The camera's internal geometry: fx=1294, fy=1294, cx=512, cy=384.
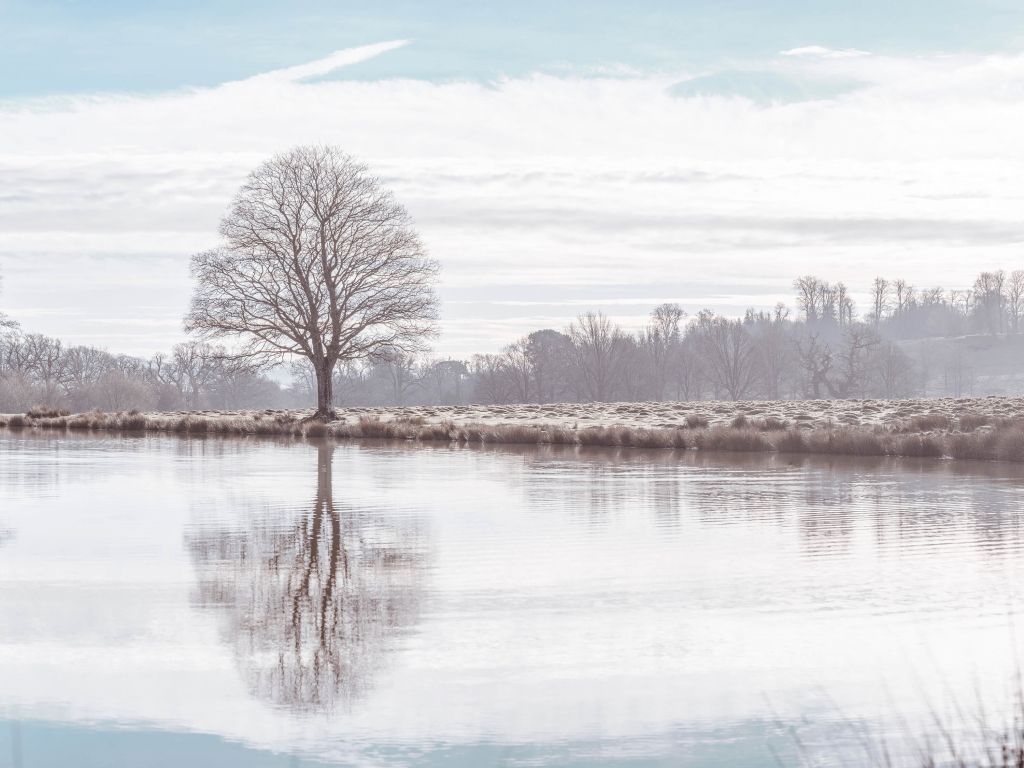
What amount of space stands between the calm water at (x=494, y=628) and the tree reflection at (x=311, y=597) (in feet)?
0.10

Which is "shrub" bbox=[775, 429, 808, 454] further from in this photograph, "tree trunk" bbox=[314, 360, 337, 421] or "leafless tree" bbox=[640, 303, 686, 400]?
"leafless tree" bbox=[640, 303, 686, 400]

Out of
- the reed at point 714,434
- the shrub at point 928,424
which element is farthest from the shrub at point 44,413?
the shrub at point 928,424

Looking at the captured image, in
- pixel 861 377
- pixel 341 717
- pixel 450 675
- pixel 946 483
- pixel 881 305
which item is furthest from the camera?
pixel 881 305

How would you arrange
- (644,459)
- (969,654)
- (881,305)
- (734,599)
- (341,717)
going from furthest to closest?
(881,305)
(644,459)
(734,599)
(969,654)
(341,717)

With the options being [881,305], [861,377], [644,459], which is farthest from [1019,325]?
[644,459]

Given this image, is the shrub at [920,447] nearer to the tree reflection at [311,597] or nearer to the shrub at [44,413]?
the tree reflection at [311,597]

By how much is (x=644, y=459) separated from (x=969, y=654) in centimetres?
1985

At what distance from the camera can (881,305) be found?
159m

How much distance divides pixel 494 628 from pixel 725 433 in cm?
2370

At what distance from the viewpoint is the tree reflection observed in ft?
23.1

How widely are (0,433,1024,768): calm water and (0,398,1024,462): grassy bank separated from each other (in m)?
10.7

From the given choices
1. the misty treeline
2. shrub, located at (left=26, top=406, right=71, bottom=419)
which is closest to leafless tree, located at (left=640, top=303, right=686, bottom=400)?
the misty treeline

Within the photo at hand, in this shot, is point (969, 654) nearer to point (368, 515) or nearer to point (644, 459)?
point (368, 515)

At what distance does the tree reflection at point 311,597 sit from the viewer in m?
7.04
